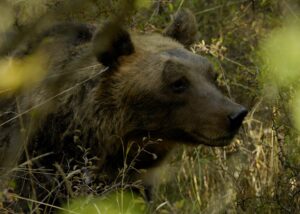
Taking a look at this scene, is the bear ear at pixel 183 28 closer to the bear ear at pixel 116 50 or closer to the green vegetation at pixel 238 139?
the green vegetation at pixel 238 139

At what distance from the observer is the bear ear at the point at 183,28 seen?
5824 millimetres

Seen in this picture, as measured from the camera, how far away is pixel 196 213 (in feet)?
19.2

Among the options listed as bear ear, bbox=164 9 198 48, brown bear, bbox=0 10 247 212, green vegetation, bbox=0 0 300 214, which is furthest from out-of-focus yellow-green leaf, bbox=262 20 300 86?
bear ear, bbox=164 9 198 48

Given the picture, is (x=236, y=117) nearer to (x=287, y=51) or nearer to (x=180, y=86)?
(x=180, y=86)

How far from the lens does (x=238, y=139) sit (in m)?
6.63

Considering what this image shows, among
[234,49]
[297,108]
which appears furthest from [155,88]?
[234,49]

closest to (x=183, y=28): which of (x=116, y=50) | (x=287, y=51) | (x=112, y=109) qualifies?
(x=116, y=50)

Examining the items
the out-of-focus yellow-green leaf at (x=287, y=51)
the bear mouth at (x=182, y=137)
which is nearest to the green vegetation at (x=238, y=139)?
the bear mouth at (x=182, y=137)

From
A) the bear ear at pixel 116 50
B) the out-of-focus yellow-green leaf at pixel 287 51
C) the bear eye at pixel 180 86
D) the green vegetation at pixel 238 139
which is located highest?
the out-of-focus yellow-green leaf at pixel 287 51

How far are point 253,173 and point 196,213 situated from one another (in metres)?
0.72

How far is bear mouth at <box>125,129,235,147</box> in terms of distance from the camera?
16.4ft

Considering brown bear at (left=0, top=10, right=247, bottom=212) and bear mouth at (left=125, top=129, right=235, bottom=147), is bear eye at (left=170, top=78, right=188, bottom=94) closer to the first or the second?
brown bear at (left=0, top=10, right=247, bottom=212)

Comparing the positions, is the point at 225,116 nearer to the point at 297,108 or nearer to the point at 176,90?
the point at 176,90

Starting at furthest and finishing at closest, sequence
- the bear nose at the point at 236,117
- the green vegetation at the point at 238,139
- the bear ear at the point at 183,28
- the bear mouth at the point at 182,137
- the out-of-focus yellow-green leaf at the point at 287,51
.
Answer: the bear ear at the point at 183,28 < the green vegetation at the point at 238,139 < the bear mouth at the point at 182,137 < the bear nose at the point at 236,117 < the out-of-focus yellow-green leaf at the point at 287,51
